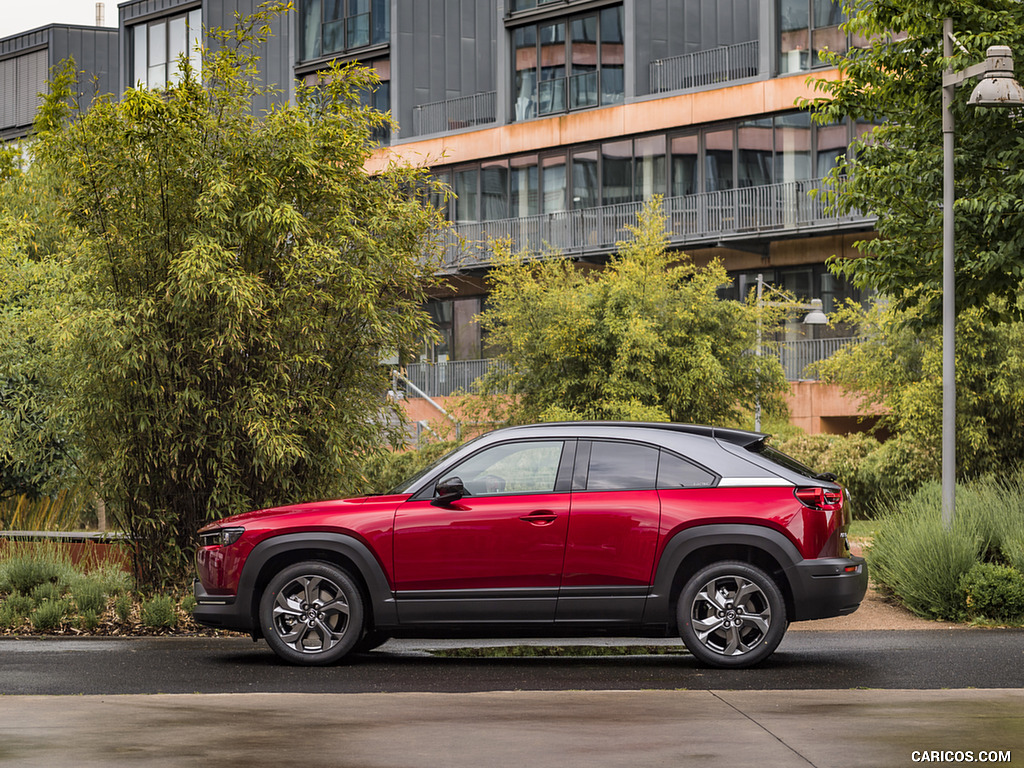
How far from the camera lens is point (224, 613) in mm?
10008

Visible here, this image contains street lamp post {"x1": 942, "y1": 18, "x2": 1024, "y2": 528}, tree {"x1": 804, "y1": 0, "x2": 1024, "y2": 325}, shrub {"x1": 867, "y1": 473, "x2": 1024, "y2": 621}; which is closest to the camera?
shrub {"x1": 867, "y1": 473, "x2": 1024, "y2": 621}

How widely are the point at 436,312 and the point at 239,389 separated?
3195 centimetres

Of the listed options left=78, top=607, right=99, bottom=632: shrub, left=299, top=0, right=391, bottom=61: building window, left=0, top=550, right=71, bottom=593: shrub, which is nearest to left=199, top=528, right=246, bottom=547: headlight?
left=78, top=607, right=99, bottom=632: shrub

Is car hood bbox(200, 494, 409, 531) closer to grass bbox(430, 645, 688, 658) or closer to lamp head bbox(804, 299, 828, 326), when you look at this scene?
grass bbox(430, 645, 688, 658)

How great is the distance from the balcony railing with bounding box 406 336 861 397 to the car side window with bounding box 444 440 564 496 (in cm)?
2596

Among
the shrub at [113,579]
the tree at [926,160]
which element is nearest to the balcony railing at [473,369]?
the tree at [926,160]

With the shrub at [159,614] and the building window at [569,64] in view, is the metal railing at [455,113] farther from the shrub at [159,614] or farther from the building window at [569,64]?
the shrub at [159,614]

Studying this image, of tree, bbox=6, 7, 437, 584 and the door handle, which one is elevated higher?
tree, bbox=6, 7, 437, 584

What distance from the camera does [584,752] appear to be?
6.45m

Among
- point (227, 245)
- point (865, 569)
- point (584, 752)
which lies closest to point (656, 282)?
point (227, 245)

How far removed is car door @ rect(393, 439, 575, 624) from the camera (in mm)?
9703

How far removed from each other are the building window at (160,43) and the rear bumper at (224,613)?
41714 mm

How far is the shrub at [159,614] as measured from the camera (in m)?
12.2

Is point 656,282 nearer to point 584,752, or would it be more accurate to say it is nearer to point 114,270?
point 114,270
